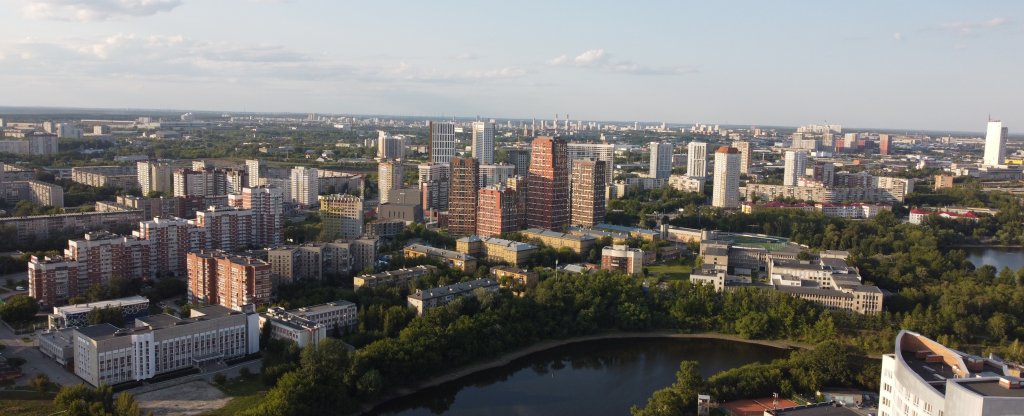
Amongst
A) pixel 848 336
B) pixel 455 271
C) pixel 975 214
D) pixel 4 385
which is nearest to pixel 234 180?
pixel 455 271

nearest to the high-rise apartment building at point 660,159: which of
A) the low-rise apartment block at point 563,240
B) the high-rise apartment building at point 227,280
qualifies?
the low-rise apartment block at point 563,240

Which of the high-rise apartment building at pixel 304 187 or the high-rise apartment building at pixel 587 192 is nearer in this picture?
the high-rise apartment building at pixel 587 192

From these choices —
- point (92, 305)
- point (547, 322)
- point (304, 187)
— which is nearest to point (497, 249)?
point (547, 322)

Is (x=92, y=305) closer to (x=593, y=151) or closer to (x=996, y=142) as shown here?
(x=593, y=151)

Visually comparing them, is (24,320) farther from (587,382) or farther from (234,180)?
(234,180)

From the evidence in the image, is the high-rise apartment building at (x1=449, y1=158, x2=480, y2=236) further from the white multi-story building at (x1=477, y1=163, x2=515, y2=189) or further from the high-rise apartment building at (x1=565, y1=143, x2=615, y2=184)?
the high-rise apartment building at (x1=565, y1=143, x2=615, y2=184)

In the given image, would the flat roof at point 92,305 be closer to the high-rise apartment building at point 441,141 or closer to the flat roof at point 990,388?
the flat roof at point 990,388

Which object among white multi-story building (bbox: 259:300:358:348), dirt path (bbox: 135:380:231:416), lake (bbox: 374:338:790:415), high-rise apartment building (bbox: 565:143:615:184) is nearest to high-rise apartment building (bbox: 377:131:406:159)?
high-rise apartment building (bbox: 565:143:615:184)
